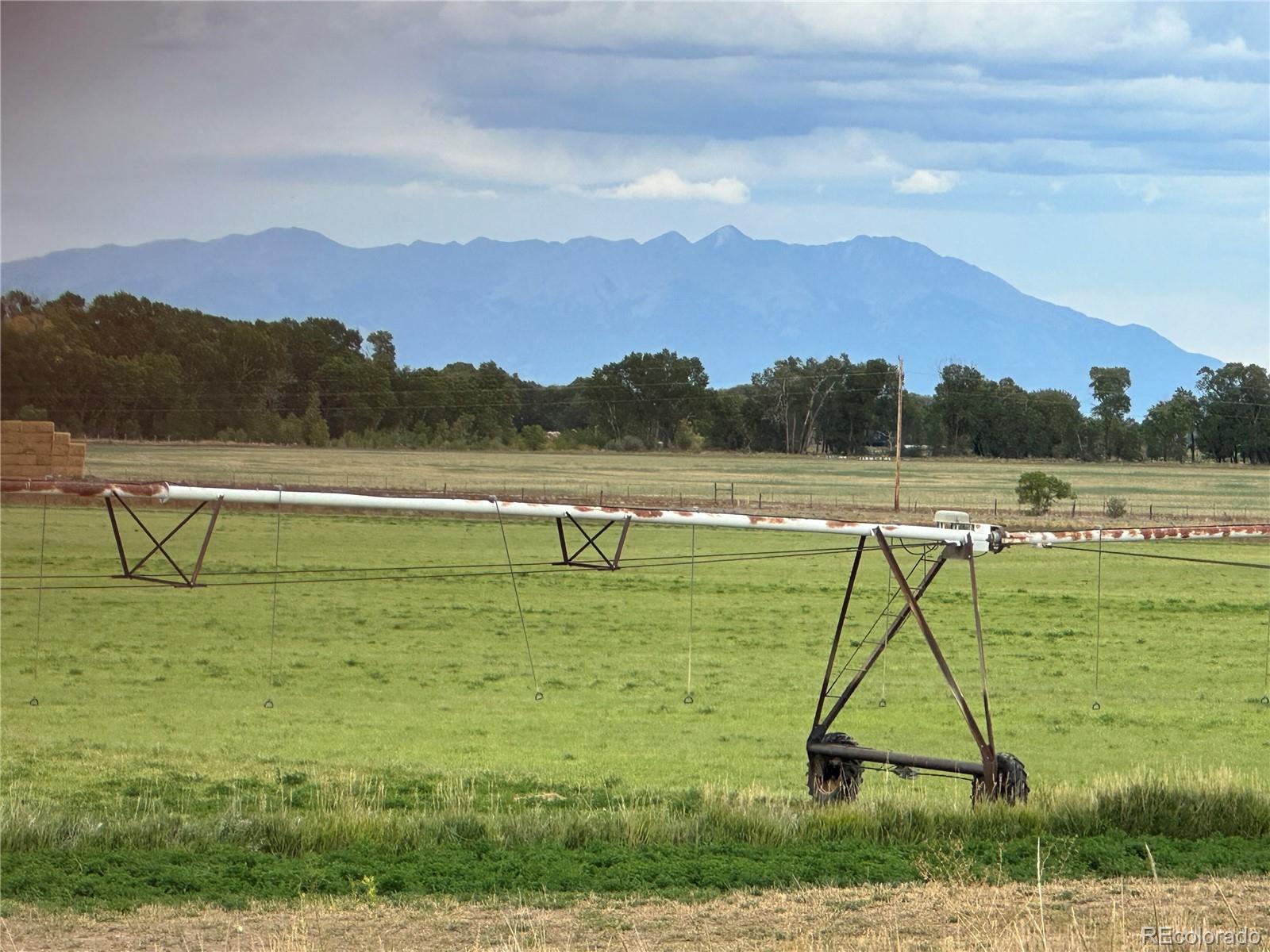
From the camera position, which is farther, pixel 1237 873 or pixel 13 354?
pixel 13 354

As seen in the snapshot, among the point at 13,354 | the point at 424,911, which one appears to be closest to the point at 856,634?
the point at 424,911

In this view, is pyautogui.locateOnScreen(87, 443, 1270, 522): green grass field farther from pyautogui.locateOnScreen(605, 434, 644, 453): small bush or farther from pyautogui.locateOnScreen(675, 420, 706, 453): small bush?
pyautogui.locateOnScreen(675, 420, 706, 453): small bush

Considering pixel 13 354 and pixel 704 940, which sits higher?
pixel 13 354

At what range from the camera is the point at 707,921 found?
47.3ft

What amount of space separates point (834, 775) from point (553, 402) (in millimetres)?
136461

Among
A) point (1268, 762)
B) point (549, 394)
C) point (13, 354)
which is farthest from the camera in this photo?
point (549, 394)

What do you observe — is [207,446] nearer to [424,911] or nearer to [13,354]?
[13,354]

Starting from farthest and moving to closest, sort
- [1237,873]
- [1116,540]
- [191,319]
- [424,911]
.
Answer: [191,319]
[1116,540]
[1237,873]
[424,911]

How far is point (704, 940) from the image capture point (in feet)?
45.2

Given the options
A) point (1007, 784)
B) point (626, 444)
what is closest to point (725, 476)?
point (626, 444)

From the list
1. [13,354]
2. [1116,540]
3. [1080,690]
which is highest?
[13,354]

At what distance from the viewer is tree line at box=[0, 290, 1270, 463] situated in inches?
4358

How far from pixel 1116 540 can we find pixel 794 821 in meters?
7.32

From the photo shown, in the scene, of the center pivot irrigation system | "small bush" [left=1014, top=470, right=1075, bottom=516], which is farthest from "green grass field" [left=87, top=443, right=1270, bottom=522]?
the center pivot irrigation system
